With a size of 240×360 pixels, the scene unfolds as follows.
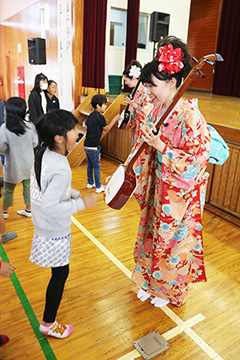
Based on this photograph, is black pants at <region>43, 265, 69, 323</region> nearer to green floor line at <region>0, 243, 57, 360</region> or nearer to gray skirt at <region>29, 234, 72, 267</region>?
gray skirt at <region>29, 234, 72, 267</region>

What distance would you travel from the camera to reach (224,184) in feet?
9.68

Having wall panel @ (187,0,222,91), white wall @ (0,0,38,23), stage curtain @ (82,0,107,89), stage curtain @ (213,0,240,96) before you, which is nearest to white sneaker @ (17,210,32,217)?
stage curtain @ (82,0,107,89)

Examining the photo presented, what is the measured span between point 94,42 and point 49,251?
482 centimetres

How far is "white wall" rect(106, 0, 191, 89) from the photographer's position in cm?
654

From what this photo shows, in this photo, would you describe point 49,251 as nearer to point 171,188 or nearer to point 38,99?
point 171,188

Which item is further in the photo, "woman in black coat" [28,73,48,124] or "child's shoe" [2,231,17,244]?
"woman in black coat" [28,73,48,124]

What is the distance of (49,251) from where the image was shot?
1.33 m

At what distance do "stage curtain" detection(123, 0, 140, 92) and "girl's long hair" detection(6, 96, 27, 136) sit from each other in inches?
185

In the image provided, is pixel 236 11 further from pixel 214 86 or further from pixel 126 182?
pixel 126 182

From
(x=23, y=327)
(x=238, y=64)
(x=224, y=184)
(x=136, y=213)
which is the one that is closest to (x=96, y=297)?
(x=23, y=327)

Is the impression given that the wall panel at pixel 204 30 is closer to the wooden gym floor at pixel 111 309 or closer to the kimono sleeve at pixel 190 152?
the wooden gym floor at pixel 111 309

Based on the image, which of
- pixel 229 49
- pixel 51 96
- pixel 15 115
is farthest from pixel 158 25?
pixel 15 115

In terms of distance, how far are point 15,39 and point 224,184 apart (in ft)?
28.7

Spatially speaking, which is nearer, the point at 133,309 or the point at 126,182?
the point at 126,182
